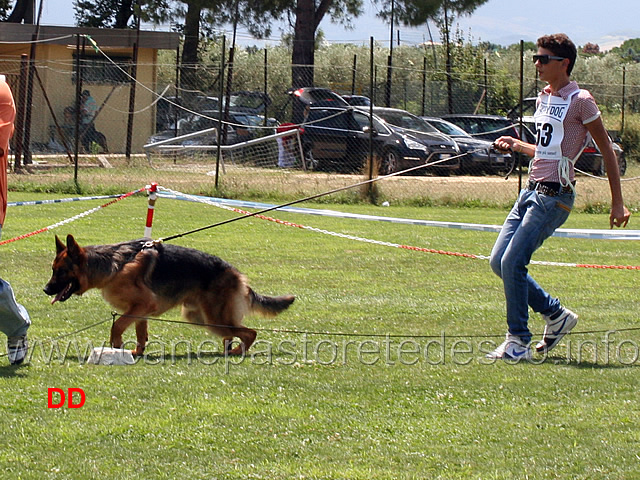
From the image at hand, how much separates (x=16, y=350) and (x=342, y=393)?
2.09m

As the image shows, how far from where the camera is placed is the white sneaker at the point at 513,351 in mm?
6066

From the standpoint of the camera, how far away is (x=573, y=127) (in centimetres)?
585

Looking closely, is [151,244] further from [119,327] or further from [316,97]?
[316,97]

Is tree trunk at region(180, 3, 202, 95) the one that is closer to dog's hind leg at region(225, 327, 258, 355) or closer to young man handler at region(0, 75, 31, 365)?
dog's hind leg at region(225, 327, 258, 355)

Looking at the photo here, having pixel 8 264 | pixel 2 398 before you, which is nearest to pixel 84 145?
pixel 8 264

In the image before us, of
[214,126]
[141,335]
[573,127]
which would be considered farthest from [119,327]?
[214,126]

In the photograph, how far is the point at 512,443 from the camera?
434 centimetres

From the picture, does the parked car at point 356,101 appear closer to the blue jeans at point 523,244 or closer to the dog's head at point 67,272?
the blue jeans at point 523,244

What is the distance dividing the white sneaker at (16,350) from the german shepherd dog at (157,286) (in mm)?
403

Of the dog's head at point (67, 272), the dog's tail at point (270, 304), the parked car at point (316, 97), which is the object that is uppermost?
the parked car at point (316, 97)

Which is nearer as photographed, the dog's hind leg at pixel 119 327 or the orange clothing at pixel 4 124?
the orange clothing at pixel 4 124

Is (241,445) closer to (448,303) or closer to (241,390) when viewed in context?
(241,390)

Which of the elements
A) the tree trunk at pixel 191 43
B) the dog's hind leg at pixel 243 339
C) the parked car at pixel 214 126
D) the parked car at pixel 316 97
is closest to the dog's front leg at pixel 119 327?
the dog's hind leg at pixel 243 339

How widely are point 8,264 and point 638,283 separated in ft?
21.9
